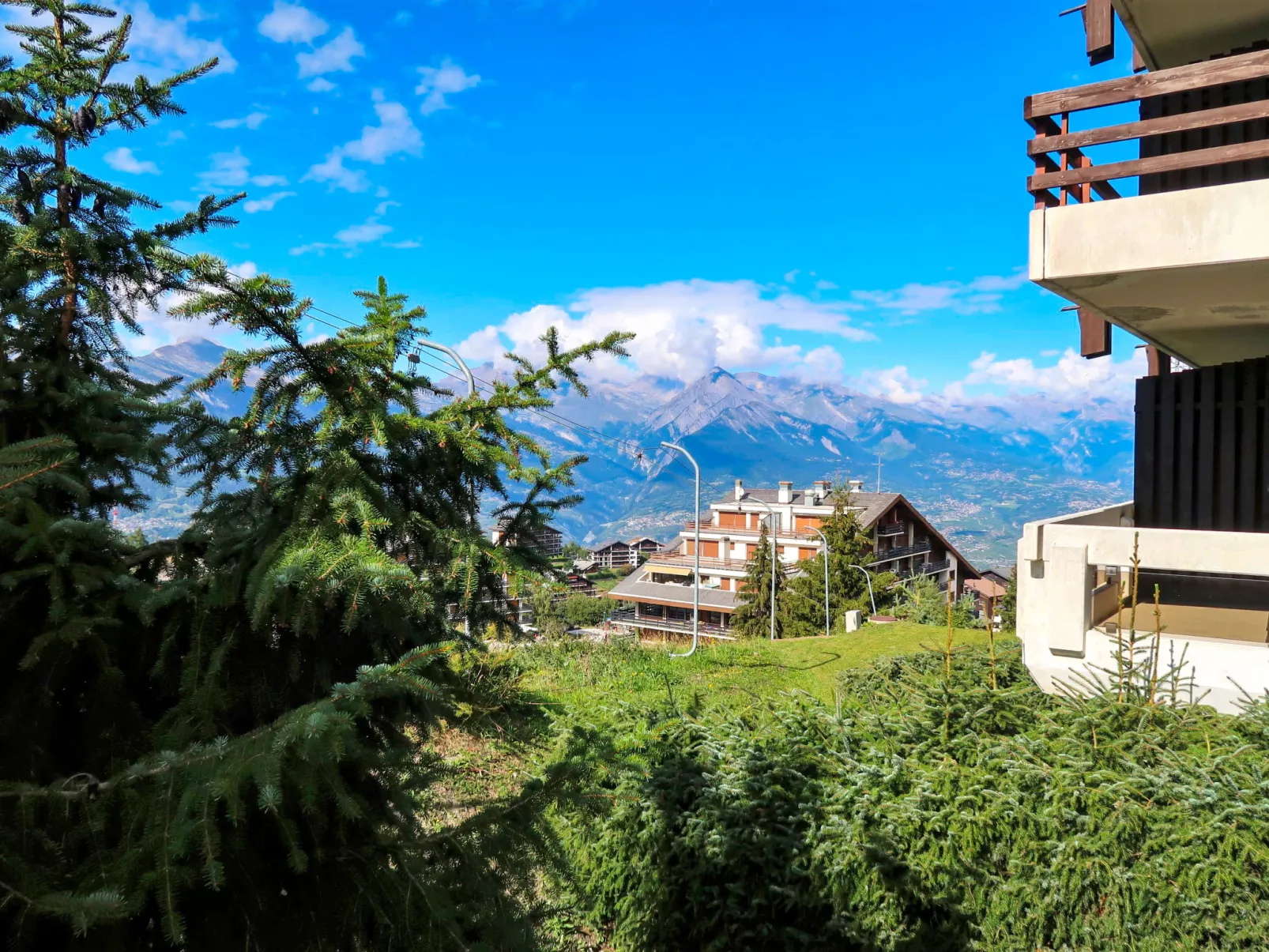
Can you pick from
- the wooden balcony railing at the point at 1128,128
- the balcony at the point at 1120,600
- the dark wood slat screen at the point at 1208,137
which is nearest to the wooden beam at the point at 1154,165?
the wooden balcony railing at the point at 1128,128

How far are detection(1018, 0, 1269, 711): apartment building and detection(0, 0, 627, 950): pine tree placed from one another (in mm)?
3859

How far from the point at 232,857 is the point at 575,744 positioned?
1.20 m

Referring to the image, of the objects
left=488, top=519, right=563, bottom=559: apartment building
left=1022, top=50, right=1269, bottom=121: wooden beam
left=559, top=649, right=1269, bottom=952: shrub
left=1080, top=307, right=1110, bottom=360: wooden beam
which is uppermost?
left=1022, top=50, right=1269, bottom=121: wooden beam

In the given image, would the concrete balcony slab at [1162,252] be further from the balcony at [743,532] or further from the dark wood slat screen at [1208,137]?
the balcony at [743,532]

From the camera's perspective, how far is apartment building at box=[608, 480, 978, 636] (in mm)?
52188

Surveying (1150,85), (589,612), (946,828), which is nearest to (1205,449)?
(1150,85)

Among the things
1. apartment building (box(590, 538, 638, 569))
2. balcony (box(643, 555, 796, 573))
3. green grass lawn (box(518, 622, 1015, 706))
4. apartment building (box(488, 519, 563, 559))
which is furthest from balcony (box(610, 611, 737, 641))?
apartment building (box(488, 519, 563, 559))

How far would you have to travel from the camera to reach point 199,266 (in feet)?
6.44

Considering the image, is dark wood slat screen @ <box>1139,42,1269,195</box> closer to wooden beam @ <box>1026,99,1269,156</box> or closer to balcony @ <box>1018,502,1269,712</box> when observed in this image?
wooden beam @ <box>1026,99,1269,156</box>

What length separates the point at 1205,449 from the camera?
626 cm

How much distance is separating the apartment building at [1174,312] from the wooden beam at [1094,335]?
0.05ft

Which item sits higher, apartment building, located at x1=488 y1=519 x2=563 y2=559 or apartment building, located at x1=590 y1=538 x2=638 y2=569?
apartment building, located at x1=488 y1=519 x2=563 y2=559

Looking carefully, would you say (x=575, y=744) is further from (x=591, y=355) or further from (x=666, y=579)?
(x=666, y=579)

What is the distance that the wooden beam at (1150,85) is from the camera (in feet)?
14.6
